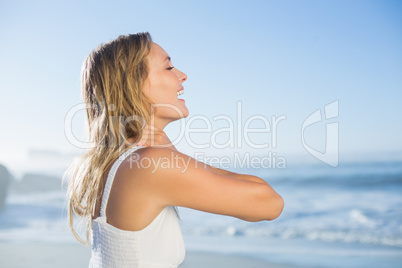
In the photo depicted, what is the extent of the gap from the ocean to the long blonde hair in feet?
12.5

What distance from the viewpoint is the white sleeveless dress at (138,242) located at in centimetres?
119

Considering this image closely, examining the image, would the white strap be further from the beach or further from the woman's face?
the beach

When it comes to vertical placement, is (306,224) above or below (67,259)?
below

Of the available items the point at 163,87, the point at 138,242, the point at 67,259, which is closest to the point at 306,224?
the point at 67,259

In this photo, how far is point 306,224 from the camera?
332 inches

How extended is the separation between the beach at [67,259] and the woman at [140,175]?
349cm

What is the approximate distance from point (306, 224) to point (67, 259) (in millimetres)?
5074

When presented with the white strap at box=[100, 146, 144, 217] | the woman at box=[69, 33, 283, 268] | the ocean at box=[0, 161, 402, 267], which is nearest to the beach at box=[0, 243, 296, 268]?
the ocean at box=[0, 161, 402, 267]

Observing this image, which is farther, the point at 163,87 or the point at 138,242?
the point at 163,87

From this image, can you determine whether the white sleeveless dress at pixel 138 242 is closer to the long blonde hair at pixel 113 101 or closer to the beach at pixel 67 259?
the long blonde hair at pixel 113 101

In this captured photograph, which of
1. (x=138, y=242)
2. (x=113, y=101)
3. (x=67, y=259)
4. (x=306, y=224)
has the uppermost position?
(x=113, y=101)

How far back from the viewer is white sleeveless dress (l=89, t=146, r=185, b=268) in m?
1.19

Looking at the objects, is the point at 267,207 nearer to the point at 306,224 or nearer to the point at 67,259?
the point at 67,259

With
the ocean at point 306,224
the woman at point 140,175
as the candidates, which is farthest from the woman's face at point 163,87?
the ocean at point 306,224
